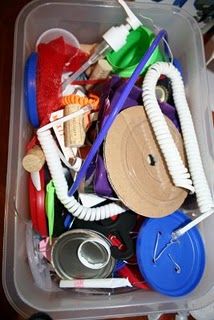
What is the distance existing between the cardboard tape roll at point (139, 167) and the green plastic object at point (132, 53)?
123 millimetres

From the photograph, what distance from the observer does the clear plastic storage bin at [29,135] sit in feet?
2.07

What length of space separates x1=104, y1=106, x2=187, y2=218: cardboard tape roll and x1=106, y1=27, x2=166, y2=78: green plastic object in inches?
4.8

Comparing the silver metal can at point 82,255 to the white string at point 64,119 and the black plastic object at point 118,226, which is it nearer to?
the black plastic object at point 118,226

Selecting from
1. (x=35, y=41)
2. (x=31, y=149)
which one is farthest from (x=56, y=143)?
(x=35, y=41)

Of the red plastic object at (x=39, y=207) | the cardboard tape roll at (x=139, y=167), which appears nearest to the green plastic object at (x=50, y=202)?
the red plastic object at (x=39, y=207)

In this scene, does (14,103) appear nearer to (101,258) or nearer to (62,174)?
(62,174)

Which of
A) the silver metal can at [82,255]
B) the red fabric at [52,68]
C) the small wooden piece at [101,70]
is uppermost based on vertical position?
the red fabric at [52,68]

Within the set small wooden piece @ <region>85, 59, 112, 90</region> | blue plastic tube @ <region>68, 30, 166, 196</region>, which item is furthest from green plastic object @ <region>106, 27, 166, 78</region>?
blue plastic tube @ <region>68, 30, 166, 196</region>

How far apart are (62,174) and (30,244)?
15 centimetres

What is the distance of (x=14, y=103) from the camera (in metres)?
0.68

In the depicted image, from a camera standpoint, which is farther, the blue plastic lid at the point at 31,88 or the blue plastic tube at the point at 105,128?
the blue plastic lid at the point at 31,88

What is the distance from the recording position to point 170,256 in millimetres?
682

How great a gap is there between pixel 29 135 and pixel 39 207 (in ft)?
0.53

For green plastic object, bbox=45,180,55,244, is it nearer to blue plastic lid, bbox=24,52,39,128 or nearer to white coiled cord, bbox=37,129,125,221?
white coiled cord, bbox=37,129,125,221
